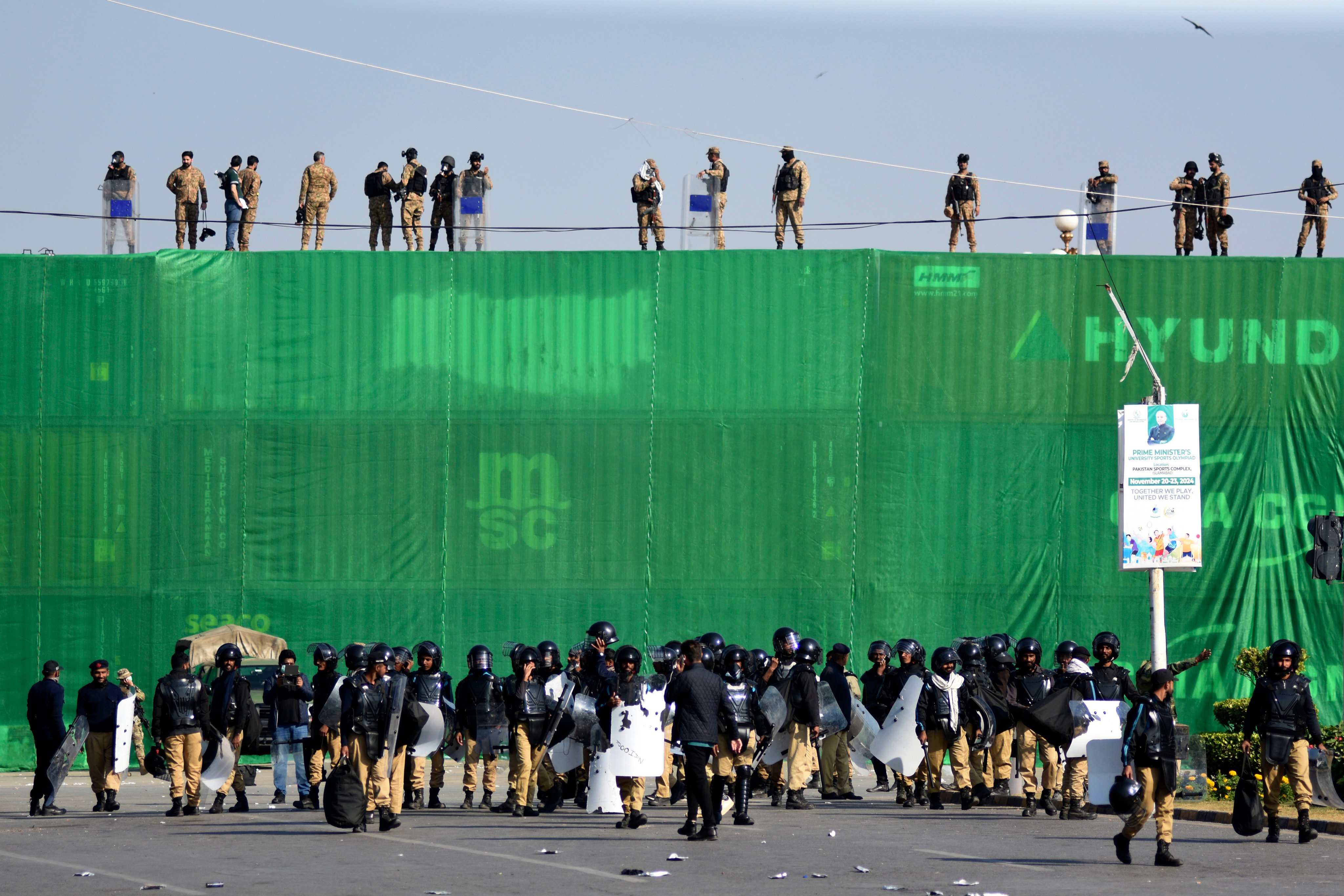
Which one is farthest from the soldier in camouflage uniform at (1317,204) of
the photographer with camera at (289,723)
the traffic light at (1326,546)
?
the photographer with camera at (289,723)

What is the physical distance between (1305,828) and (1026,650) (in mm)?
4200

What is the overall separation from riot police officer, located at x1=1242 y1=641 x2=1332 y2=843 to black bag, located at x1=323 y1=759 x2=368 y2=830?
7.32 metres

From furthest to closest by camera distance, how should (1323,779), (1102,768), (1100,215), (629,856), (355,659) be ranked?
1. (1100,215)
2. (1323,779)
3. (355,659)
4. (1102,768)
5. (629,856)

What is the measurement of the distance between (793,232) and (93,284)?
422 inches

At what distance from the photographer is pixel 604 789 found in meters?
15.9

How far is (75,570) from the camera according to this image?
2645cm

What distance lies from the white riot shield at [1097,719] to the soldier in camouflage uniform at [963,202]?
12331 mm

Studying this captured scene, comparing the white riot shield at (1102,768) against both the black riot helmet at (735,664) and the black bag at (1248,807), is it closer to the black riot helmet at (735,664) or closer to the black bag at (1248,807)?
the black bag at (1248,807)

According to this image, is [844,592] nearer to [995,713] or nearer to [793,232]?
[793,232]

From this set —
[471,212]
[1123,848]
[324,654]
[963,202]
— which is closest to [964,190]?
[963,202]

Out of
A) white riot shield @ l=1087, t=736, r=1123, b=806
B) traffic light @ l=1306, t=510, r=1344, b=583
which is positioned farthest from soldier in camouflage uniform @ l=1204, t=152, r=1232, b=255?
white riot shield @ l=1087, t=736, r=1123, b=806

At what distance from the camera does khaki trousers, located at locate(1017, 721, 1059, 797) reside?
17.4 m

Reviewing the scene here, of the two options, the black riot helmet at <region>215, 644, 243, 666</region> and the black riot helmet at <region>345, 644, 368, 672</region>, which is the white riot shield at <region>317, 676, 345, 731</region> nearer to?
the black riot helmet at <region>345, 644, 368, 672</region>

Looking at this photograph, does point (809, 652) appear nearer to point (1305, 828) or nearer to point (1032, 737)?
point (1032, 737)
